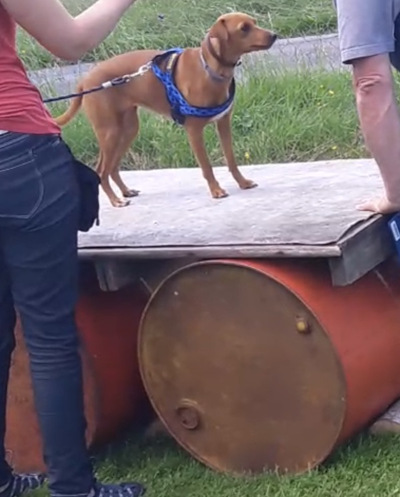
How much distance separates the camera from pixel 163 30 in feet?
32.9

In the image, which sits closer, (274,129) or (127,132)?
(127,132)

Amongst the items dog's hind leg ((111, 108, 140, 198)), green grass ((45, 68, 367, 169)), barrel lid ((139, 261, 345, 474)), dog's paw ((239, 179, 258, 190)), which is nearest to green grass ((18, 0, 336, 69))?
green grass ((45, 68, 367, 169))

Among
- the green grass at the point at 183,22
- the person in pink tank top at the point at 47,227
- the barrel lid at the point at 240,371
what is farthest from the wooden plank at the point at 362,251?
the green grass at the point at 183,22

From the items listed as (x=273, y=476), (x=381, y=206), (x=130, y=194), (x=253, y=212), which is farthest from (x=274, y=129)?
(x=273, y=476)

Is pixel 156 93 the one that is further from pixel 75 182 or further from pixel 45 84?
pixel 45 84

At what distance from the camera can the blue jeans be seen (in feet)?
8.77

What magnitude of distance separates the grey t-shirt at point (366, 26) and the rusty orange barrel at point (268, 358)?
641 mm

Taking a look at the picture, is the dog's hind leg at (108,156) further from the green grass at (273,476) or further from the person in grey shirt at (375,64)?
the person in grey shirt at (375,64)

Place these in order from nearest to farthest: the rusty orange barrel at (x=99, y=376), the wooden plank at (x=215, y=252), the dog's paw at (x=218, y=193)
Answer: the wooden plank at (x=215, y=252) < the rusty orange barrel at (x=99, y=376) < the dog's paw at (x=218, y=193)

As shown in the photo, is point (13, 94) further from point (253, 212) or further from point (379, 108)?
point (253, 212)

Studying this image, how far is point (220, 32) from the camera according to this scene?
3684mm

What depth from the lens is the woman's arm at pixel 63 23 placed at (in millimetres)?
2547

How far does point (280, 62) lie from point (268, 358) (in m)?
4.75

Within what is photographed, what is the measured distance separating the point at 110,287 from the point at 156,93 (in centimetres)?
85
